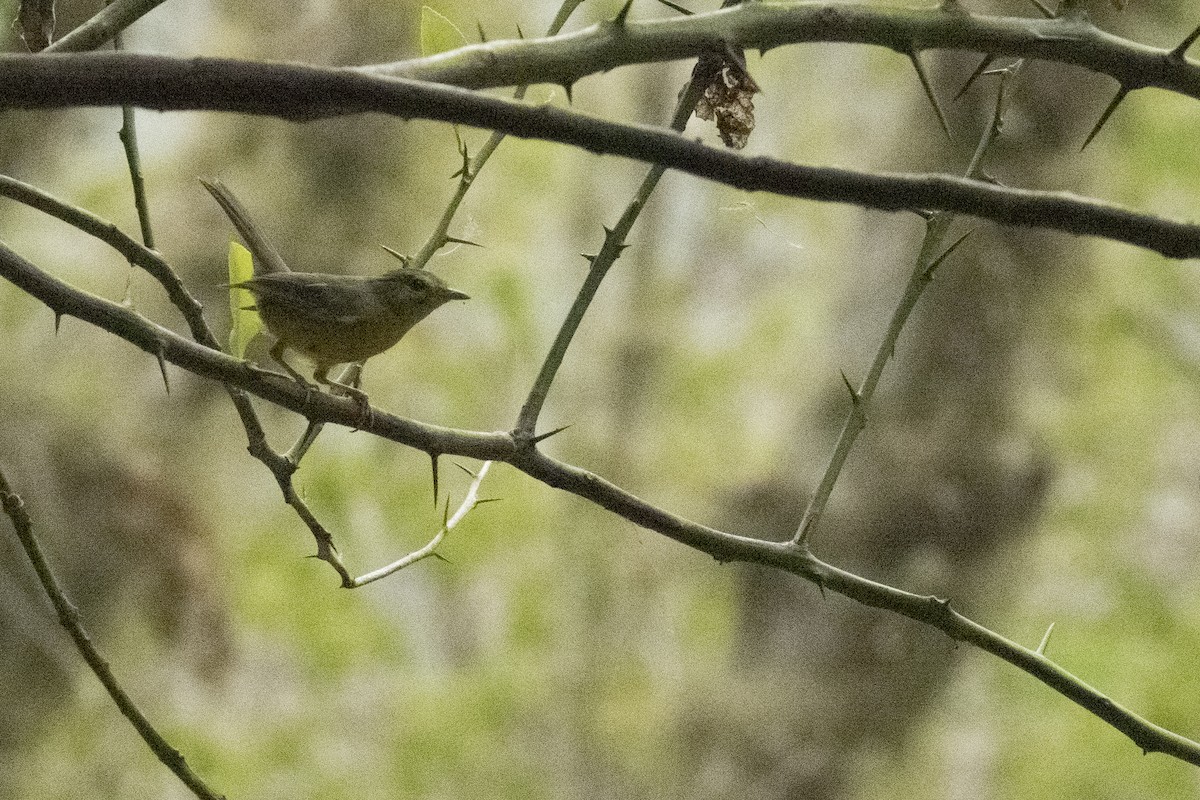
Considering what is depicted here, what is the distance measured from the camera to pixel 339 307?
751mm

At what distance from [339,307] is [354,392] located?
73 mm

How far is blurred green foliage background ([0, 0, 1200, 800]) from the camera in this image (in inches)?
54.2

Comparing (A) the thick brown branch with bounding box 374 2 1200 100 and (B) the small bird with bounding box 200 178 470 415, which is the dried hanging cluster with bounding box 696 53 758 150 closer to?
(A) the thick brown branch with bounding box 374 2 1200 100

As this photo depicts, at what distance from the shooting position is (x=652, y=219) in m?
1.59

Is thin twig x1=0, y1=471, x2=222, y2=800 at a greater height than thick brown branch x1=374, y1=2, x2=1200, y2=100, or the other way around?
thick brown branch x1=374, y1=2, x2=1200, y2=100

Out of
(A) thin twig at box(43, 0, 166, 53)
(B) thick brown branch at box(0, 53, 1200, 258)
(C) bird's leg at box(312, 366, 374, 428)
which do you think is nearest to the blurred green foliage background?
(C) bird's leg at box(312, 366, 374, 428)

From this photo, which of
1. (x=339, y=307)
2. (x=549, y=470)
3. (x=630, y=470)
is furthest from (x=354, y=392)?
(x=630, y=470)

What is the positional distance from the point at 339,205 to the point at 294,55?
0.22m

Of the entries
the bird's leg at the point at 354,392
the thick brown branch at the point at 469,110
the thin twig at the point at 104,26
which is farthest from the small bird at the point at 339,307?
the thick brown branch at the point at 469,110

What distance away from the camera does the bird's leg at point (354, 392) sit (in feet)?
1.85

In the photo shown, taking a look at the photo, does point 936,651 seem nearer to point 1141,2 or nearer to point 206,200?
point 1141,2

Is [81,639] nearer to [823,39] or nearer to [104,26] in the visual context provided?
[104,26]

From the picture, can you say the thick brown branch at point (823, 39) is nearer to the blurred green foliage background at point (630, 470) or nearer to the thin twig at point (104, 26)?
the thin twig at point (104, 26)

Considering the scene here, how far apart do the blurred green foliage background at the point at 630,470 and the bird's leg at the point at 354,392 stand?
63 centimetres
